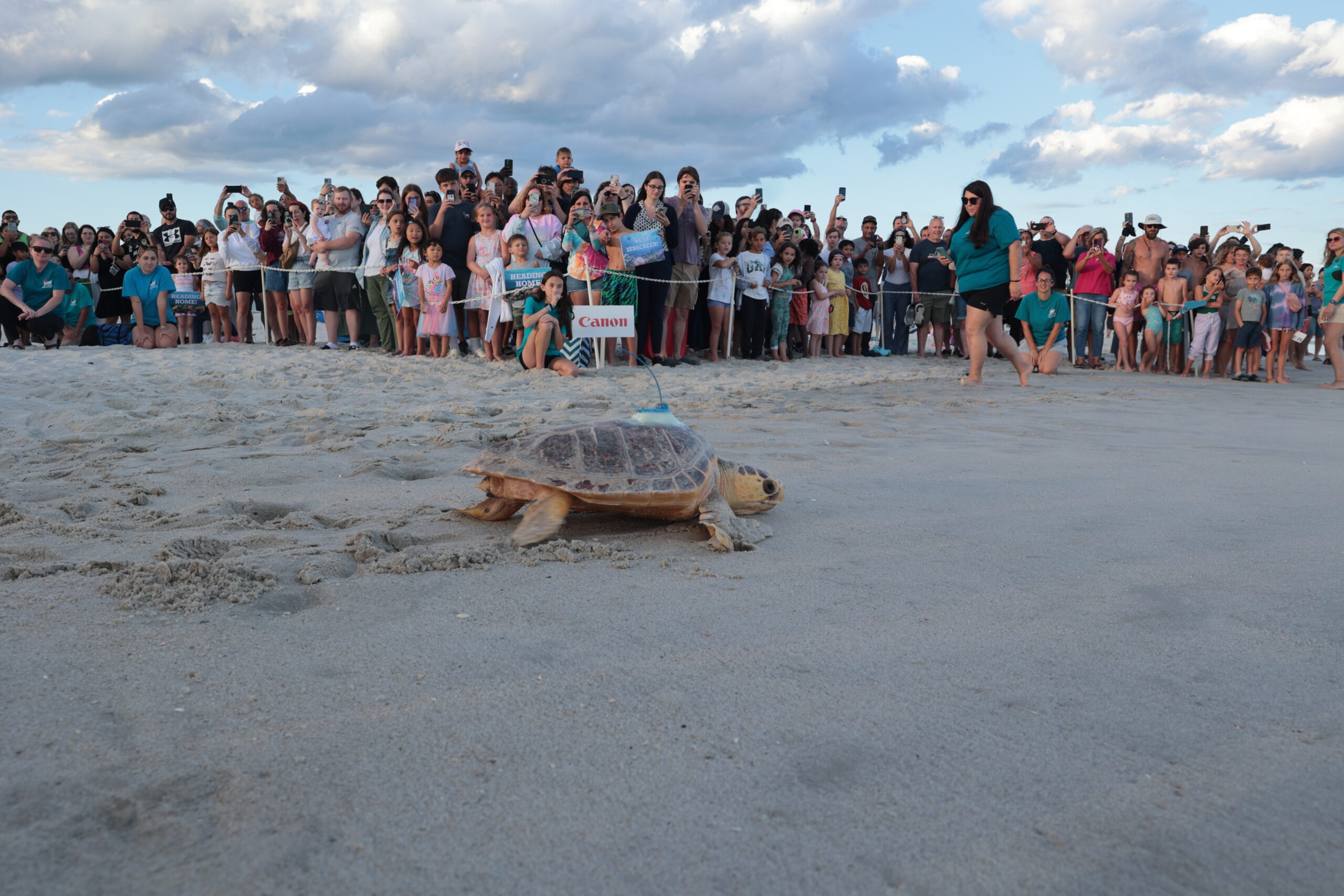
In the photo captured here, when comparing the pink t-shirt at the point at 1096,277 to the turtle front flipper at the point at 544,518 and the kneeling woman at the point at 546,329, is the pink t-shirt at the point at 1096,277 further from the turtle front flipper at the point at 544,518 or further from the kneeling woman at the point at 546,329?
the turtle front flipper at the point at 544,518

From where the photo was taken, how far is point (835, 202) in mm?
12125

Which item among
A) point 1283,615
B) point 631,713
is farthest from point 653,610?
point 1283,615

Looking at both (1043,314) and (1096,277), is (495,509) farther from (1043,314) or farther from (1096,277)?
(1096,277)

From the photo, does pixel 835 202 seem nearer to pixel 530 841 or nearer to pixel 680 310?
pixel 680 310

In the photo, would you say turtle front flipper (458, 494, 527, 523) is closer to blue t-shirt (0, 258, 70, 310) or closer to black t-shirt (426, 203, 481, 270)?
black t-shirt (426, 203, 481, 270)

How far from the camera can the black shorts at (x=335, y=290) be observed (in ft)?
34.5

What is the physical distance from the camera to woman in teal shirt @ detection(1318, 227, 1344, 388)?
9188mm

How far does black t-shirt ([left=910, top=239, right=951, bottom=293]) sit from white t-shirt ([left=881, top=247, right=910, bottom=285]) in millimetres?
160

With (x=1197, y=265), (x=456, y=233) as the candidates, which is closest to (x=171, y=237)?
(x=456, y=233)

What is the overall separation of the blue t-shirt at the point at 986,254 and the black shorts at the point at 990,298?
0.03 m

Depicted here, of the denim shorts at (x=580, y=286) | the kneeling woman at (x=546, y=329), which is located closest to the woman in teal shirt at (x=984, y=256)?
the denim shorts at (x=580, y=286)

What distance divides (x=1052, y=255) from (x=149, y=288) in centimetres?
1147

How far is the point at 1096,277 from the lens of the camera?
11438 mm

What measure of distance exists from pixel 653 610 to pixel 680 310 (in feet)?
25.8
